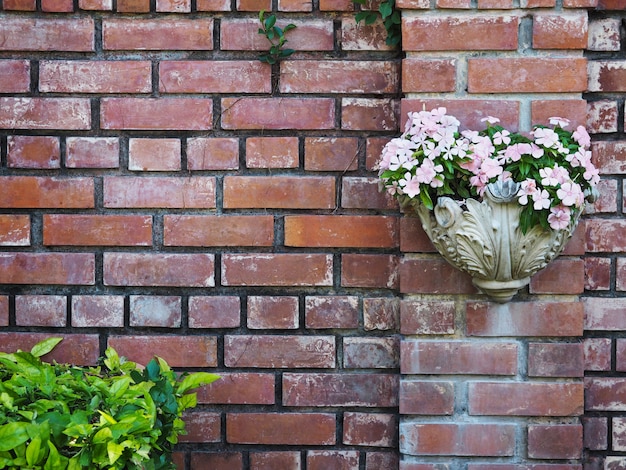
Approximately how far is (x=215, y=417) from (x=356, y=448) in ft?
1.21

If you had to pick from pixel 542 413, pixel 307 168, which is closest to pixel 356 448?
pixel 542 413

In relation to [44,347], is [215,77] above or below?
above

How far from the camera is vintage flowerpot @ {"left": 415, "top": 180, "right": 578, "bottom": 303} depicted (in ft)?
5.07

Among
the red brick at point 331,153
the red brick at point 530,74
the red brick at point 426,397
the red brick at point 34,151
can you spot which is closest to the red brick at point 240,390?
the red brick at point 426,397

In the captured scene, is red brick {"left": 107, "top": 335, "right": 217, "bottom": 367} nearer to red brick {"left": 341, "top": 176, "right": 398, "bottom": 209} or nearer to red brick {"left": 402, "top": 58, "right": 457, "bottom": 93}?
red brick {"left": 341, "top": 176, "right": 398, "bottom": 209}

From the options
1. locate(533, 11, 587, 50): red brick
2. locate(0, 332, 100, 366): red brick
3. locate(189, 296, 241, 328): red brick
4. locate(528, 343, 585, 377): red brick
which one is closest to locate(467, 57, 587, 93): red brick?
locate(533, 11, 587, 50): red brick

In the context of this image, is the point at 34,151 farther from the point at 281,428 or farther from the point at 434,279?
the point at 434,279

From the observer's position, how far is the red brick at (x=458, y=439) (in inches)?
67.0

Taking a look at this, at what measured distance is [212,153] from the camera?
1809 millimetres

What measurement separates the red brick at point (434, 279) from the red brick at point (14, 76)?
1.06 metres

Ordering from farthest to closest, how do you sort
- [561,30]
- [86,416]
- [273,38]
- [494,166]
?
[273,38]
[561,30]
[494,166]
[86,416]

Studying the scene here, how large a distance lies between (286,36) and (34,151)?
70 centimetres

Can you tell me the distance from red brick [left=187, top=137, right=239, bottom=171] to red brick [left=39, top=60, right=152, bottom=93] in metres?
0.19

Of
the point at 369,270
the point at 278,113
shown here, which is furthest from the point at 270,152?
the point at 369,270
